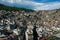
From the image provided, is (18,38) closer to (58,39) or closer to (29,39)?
(29,39)

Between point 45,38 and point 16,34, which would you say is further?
point 45,38

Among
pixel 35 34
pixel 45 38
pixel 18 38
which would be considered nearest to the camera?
pixel 18 38

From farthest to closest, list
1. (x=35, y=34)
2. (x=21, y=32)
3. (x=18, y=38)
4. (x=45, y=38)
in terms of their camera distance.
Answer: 1. (x=45, y=38)
2. (x=35, y=34)
3. (x=21, y=32)
4. (x=18, y=38)

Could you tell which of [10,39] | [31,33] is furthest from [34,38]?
[10,39]

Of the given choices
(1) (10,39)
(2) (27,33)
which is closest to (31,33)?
(2) (27,33)

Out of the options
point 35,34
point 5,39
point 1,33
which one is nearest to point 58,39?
point 35,34

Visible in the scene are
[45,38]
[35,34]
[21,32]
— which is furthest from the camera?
[45,38]

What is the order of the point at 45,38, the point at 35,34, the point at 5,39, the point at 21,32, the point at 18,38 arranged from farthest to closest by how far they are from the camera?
1. the point at 45,38
2. the point at 35,34
3. the point at 21,32
4. the point at 18,38
5. the point at 5,39

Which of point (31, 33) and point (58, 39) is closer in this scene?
point (31, 33)

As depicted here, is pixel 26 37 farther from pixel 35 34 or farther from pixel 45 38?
pixel 45 38
